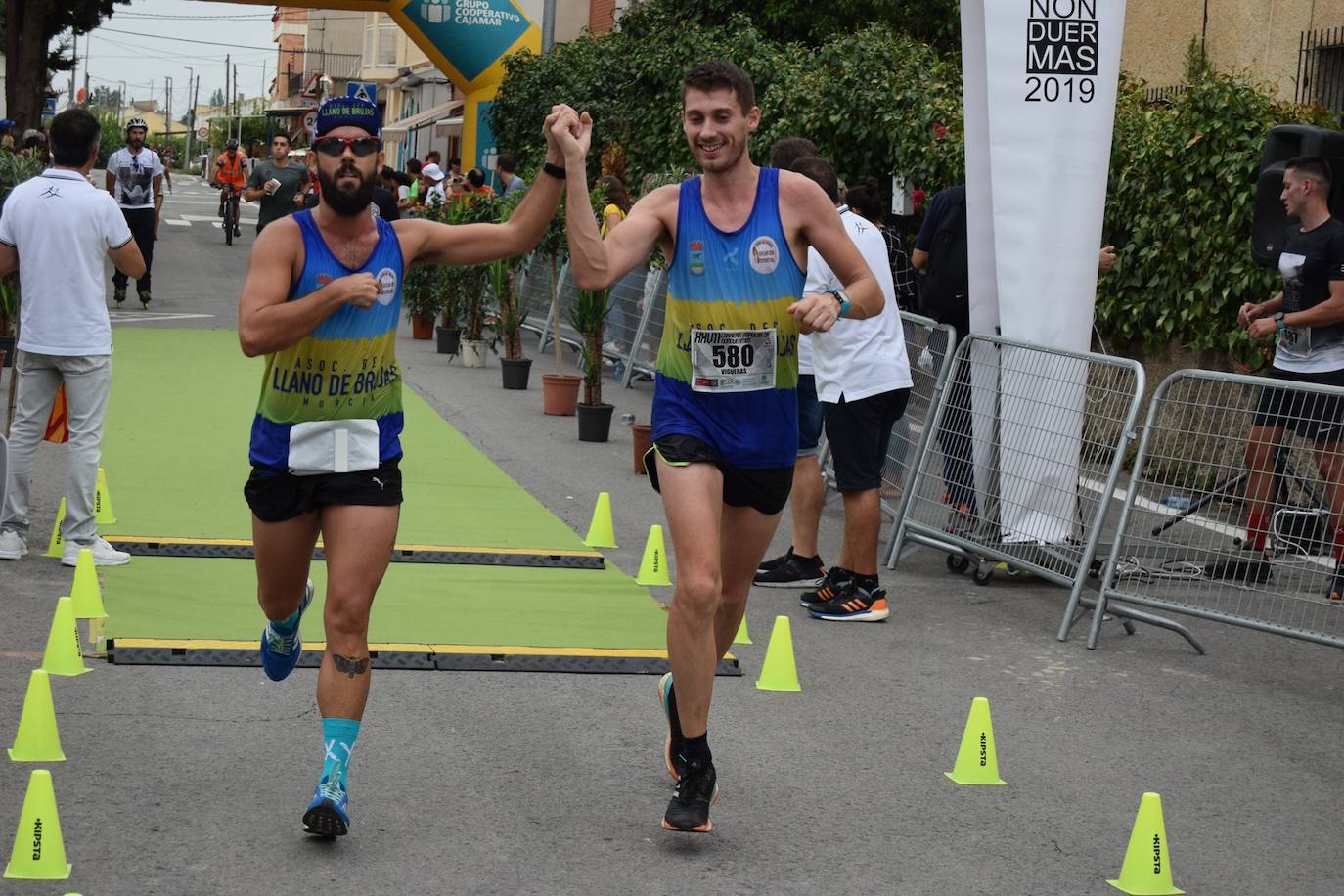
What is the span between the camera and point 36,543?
9281 mm

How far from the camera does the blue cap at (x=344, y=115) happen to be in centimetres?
521

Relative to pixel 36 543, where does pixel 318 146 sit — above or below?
above

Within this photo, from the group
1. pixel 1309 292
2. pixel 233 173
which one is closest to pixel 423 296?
pixel 1309 292

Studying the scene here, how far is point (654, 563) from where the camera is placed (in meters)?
9.22

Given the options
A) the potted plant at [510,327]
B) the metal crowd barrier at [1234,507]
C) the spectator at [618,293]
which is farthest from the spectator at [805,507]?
the potted plant at [510,327]

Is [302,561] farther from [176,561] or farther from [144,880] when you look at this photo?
[176,561]

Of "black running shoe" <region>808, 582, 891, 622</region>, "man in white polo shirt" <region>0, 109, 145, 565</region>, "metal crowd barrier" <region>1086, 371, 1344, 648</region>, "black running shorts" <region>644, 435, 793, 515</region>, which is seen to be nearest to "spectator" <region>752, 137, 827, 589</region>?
"black running shoe" <region>808, 582, 891, 622</region>

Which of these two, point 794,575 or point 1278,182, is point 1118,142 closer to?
point 1278,182

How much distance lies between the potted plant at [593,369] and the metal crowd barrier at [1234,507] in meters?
6.07

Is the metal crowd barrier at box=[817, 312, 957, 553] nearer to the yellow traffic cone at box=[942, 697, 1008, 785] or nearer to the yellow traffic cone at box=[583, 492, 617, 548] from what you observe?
the yellow traffic cone at box=[583, 492, 617, 548]

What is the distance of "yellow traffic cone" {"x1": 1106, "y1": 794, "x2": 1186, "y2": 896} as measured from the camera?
5.14m

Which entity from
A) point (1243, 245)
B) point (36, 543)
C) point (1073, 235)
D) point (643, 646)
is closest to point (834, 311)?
point (643, 646)

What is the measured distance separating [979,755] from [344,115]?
2.94 meters

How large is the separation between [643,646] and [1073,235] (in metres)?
3.57
